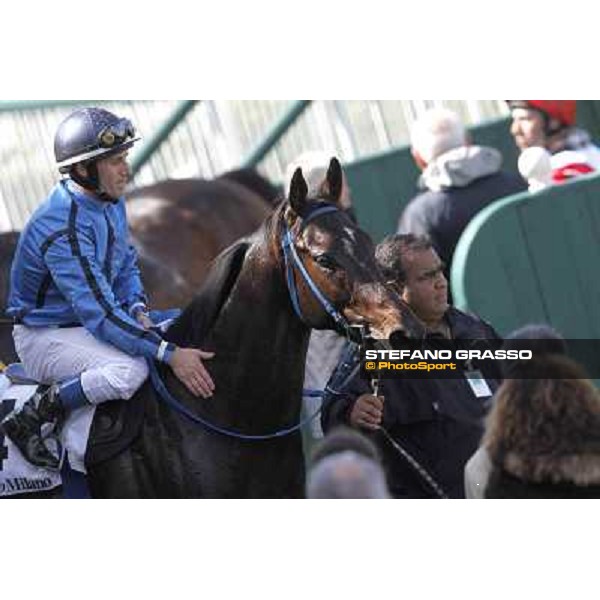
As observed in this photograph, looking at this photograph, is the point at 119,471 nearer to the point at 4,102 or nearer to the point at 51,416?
the point at 51,416

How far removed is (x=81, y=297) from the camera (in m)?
6.99

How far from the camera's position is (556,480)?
6.95m

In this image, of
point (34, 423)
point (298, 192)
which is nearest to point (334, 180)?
point (298, 192)

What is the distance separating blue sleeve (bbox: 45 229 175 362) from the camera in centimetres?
698

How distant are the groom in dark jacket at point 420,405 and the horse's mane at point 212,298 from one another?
45 cm

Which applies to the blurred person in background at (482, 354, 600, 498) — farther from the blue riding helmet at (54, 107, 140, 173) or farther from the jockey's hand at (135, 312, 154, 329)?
the blue riding helmet at (54, 107, 140, 173)

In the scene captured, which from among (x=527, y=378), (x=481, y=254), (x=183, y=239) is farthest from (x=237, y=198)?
(x=527, y=378)

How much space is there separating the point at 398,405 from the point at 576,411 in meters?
0.60

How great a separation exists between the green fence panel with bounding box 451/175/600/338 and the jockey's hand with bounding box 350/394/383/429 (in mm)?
552

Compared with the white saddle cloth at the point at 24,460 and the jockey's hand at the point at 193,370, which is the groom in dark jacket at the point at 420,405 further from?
the white saddle cloth at the point at 24,460

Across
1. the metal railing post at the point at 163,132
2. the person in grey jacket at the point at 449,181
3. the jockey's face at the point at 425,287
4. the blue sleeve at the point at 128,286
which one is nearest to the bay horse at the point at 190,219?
the metal railing post at the point at 163,132

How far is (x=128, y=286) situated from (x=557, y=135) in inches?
64.6

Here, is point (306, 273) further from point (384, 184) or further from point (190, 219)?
point (190, 219)

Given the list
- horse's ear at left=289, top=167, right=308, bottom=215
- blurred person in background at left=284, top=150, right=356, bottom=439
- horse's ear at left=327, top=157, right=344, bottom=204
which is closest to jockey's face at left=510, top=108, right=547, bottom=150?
blurred person in background at left=284, top=150, right=356, bottom=439
